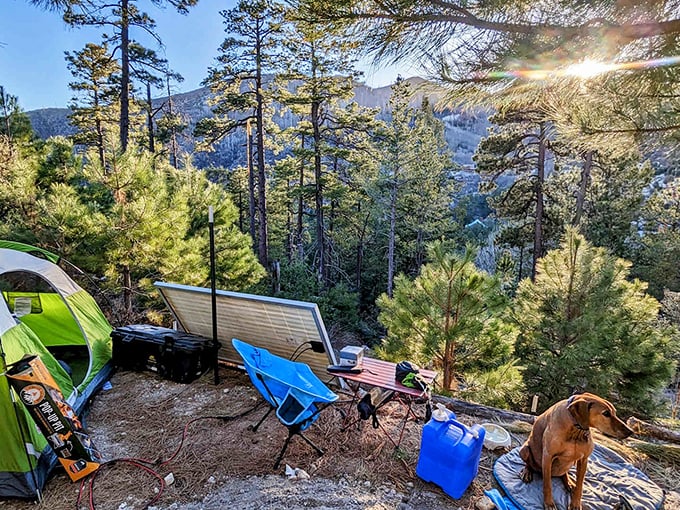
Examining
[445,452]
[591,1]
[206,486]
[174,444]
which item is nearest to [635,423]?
[445,452]

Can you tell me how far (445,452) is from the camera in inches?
86.7

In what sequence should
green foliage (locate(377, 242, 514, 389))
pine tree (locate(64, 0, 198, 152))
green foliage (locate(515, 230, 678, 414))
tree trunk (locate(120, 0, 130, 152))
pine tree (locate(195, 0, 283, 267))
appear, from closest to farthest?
green foliage (locate(377, 242, 514, 389)), green foliage (locate(515, 230, 678, 414)), pine tree (locate(64, 0, 198, 152)), tree trunk (locate(120, 0, 130, 152)), pine tree (locate(195, 0, 283, 267))

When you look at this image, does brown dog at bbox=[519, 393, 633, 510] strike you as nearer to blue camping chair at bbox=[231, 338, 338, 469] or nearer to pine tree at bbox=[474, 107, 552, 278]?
blue camping chair at bbox=[231, 338, 338, 469]

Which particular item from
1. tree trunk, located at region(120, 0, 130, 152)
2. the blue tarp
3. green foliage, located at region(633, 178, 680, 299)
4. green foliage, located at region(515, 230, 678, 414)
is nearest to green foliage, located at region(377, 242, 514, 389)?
green foliage, located at region(515, 230, 678, 414)

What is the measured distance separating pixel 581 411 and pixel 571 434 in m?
0.16

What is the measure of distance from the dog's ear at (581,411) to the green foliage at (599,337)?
3.13 m

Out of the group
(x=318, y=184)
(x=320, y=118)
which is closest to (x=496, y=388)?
(x=318, y=184)

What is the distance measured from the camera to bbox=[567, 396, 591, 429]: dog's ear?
176cm

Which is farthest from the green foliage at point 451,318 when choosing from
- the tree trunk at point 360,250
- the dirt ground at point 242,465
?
the tree trunk at point 360,250

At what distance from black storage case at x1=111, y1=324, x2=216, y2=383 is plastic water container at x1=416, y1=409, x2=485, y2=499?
2241 mm

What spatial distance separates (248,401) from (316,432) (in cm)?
80

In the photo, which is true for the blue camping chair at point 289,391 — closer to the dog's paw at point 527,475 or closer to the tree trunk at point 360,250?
the dog's paw at point 527,475

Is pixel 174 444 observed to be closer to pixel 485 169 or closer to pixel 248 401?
pixel 248 401

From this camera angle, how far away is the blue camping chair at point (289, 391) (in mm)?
2393
